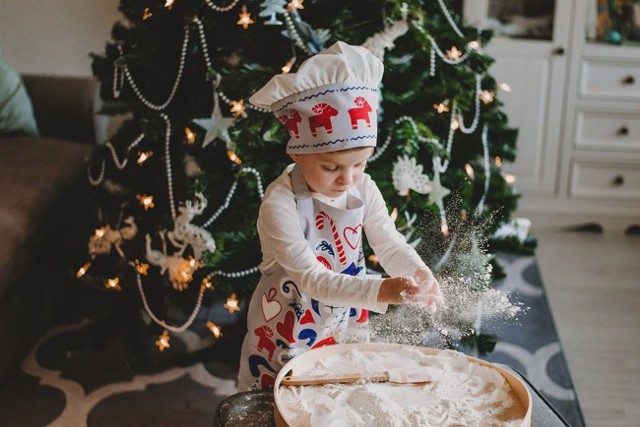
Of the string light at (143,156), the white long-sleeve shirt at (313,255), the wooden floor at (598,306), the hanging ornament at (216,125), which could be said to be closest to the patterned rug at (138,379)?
the wooden floor at (598,306)

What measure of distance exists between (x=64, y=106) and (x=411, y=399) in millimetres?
2001

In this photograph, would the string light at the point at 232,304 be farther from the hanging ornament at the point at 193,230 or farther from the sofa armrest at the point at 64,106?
the sofa armrest at the point at 64,106

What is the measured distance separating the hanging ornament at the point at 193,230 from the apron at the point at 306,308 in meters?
0.44

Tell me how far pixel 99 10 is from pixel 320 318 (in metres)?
1.99

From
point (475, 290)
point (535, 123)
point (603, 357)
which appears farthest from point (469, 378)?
point (535, 123)

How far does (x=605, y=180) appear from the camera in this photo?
3.26 metres

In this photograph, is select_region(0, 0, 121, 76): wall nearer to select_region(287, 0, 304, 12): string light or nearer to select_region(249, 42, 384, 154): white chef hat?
select_region(287, 0, 304, 12): string light

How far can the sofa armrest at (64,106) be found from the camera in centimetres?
264

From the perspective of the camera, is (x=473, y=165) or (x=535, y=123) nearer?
(x=473, y=165)

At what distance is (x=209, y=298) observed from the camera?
204 cm

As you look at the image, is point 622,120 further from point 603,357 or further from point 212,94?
point 212,94

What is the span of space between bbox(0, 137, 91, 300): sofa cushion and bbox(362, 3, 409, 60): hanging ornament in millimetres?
1084

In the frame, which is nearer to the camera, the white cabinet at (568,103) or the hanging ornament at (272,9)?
the hanging ornament at (272,9)

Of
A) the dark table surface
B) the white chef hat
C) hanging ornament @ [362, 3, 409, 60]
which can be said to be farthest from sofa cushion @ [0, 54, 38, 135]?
the dark table surface
